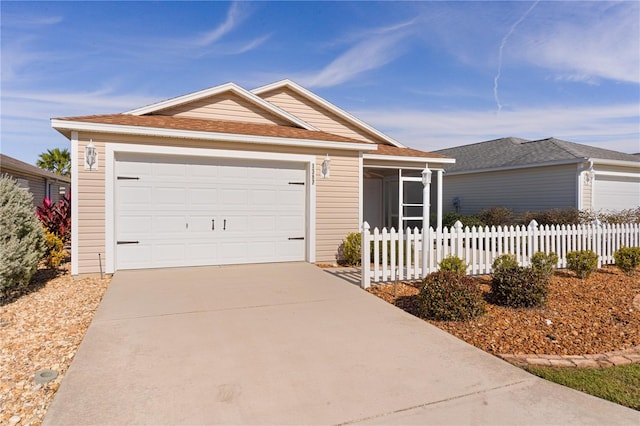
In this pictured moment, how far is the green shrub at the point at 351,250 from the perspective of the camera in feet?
28.7

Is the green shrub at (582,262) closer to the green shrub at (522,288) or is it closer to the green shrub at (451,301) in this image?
the green shrub at (522,288)

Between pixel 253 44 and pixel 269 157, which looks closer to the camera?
pixel 269 157

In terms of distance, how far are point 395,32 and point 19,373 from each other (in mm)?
12841

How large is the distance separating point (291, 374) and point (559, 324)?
3.60 metres

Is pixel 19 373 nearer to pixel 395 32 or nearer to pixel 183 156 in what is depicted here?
pixel 183 156

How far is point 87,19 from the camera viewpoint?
30.9 ft

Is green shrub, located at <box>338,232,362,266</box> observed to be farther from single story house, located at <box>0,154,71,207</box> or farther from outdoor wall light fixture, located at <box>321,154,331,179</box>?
single story house, located at <box>0,154,71,207</box>

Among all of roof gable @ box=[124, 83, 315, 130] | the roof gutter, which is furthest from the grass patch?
roof gable @ box=[124, 83, 315, 130]

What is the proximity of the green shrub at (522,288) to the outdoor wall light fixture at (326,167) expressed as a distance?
4807 millimetres

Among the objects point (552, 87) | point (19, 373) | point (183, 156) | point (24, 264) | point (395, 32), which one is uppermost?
point (395, 32)

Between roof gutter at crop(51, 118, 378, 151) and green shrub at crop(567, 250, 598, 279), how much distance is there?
197 inches

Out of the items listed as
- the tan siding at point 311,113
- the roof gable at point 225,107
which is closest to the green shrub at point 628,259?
the tan siding at point 311,113

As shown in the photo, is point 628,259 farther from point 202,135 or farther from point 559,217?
point 202,135

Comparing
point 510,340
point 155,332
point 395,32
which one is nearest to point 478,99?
point 395,32
